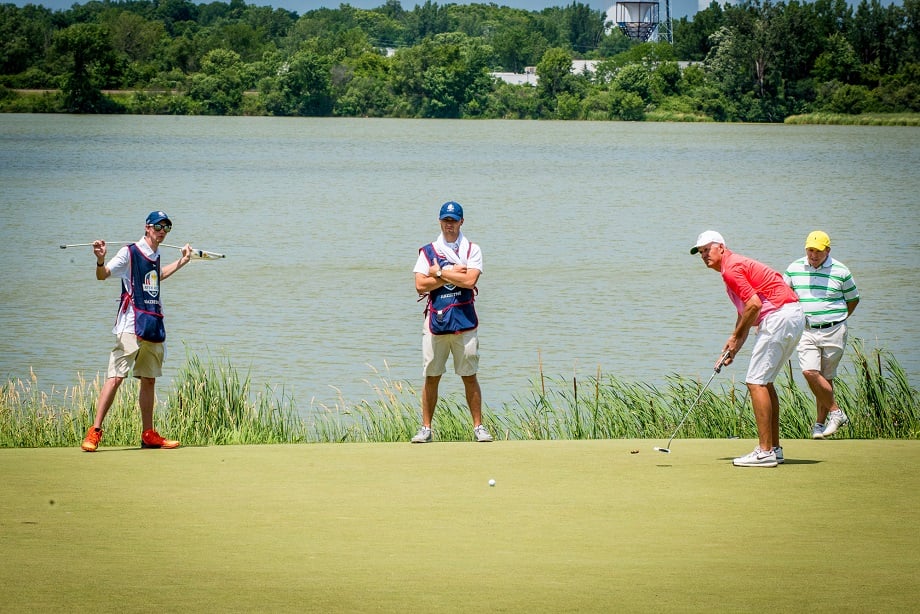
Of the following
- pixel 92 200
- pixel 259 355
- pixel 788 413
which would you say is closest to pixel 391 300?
pixel 259 355

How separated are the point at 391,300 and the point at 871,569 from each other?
2158 cm

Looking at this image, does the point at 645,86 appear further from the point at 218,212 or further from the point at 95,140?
the point at 218,212

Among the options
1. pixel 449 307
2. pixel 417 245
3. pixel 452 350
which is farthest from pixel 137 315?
pixel 417 245

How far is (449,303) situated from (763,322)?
2.58 metres

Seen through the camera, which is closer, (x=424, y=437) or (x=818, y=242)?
(x=424, y=437)

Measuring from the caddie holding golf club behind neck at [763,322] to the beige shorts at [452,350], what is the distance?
2.21 metres

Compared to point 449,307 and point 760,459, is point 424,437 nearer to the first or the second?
point 449,307

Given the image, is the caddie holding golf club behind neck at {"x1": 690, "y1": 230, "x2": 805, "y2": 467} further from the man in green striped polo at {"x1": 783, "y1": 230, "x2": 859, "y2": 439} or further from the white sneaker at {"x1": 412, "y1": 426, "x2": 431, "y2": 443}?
the white sneaker at {"x1": 412, "y1": 426, "x2": 431, "y2": 443}

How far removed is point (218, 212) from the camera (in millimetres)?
49031

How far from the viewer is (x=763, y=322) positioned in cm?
937

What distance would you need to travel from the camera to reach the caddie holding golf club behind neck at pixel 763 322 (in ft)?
30.2

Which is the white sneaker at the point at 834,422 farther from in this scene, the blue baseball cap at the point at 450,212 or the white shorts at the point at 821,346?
the blue baseball cap at the point at 450,212

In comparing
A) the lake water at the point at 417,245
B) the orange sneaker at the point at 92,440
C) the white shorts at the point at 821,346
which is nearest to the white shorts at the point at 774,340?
the white shorts at the point at 821,346

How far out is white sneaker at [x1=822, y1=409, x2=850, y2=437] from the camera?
37.4ft
